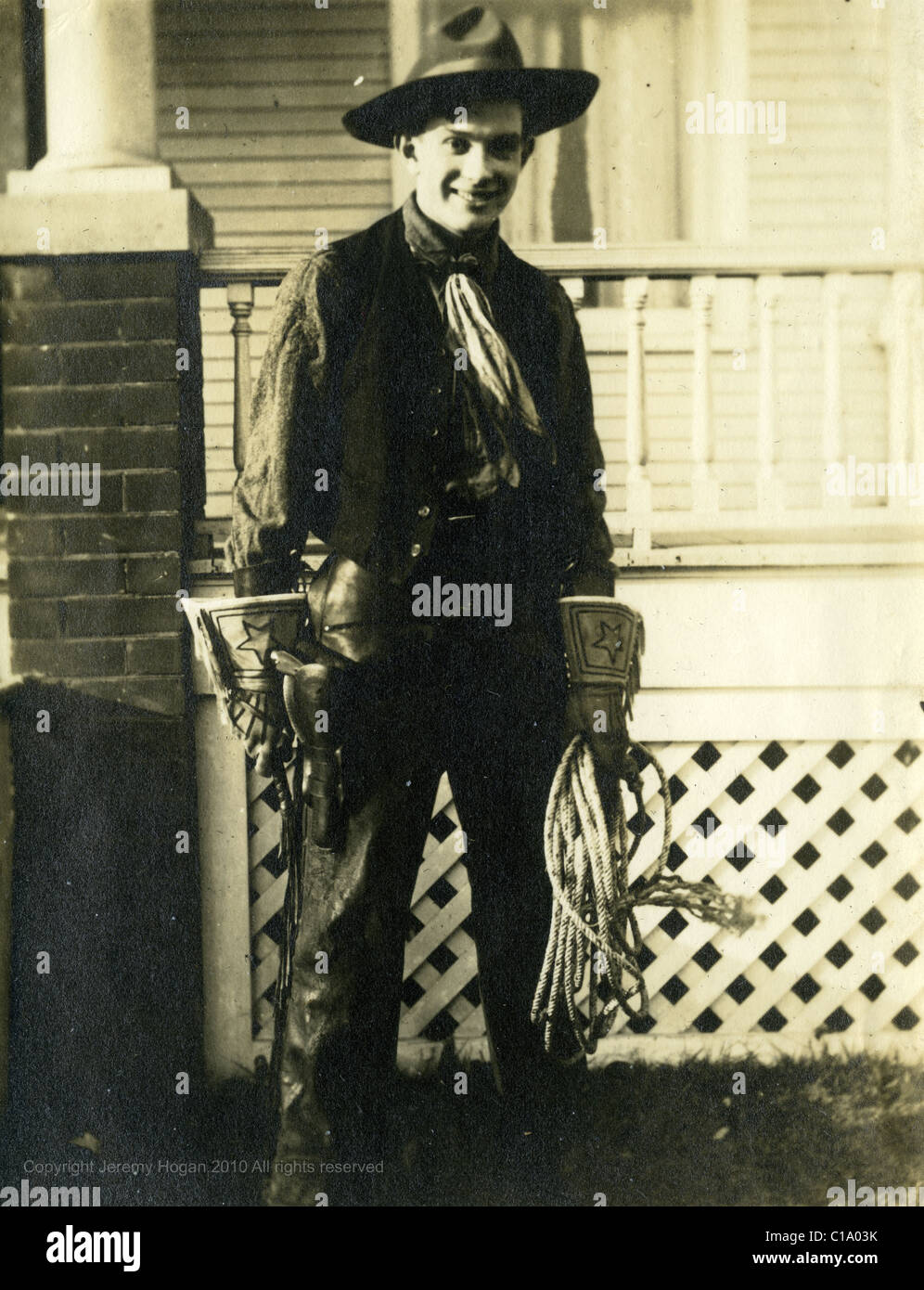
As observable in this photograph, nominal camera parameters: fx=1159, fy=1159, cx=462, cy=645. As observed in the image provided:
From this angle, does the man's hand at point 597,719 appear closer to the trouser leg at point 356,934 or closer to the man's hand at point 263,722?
the trouser leg at point 356,934

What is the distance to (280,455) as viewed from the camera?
2.69 metres

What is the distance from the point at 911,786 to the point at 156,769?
190cm

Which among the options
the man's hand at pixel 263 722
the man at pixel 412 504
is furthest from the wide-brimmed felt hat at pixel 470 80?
the man's hand at pixel 263 722

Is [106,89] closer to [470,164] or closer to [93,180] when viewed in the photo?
[93,180]

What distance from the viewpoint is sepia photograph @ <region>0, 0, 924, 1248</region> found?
8.93 ft

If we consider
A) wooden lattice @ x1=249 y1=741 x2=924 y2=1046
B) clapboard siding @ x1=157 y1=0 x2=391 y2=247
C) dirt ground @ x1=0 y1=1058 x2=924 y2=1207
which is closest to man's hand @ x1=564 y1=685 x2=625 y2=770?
wooden lattice @ x1=249 y1=741 x2=924 y2=1046

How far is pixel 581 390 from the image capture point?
2787 mm

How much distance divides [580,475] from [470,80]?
939 mm

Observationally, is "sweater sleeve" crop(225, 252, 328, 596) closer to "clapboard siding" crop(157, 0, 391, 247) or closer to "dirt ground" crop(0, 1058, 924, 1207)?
"clapboard siding" crop(157, 0, 391, 247)

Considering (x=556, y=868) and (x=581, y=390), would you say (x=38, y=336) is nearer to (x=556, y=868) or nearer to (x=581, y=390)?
(x=581, y=390)

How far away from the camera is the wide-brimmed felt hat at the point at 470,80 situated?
8.74 feet

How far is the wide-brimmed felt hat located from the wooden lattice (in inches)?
63.3

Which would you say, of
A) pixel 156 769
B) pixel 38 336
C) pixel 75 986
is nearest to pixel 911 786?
pixel 156 769

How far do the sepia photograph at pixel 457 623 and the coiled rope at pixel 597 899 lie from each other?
0.01m
